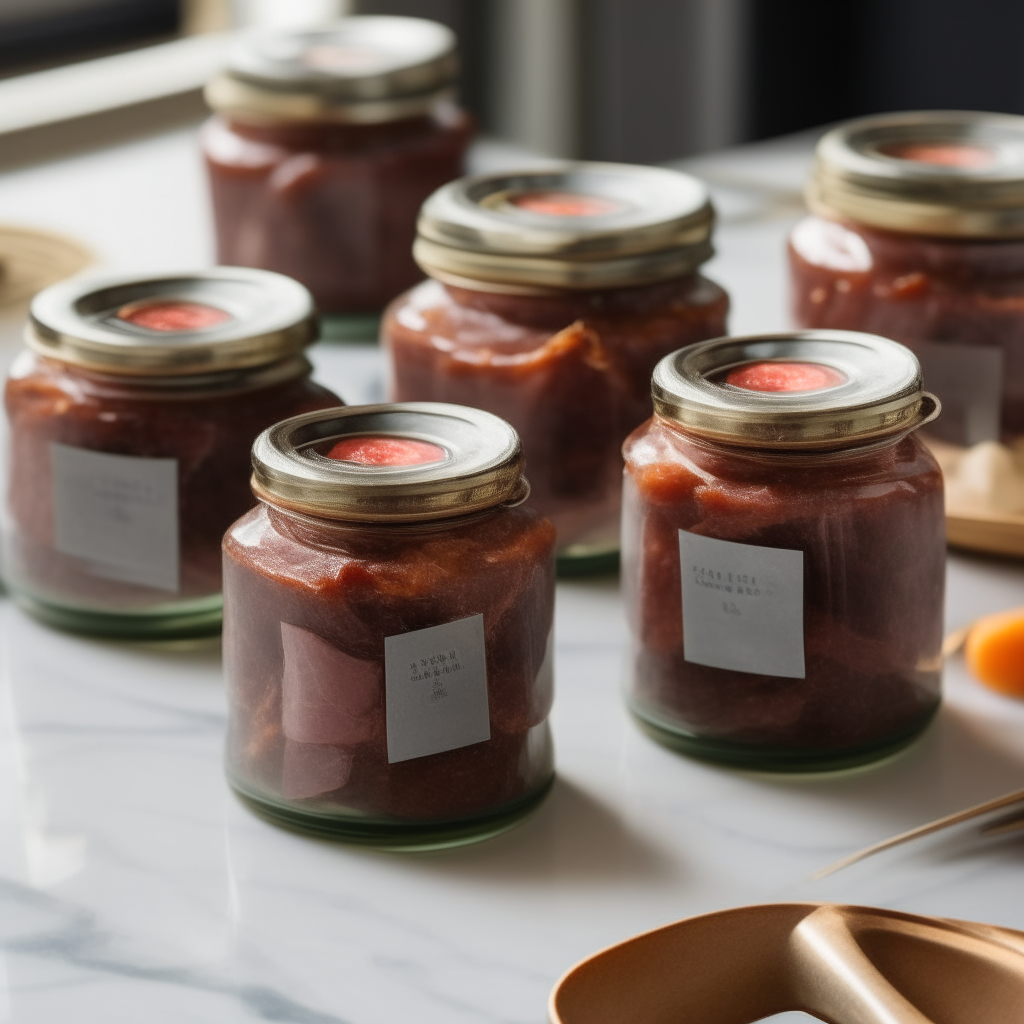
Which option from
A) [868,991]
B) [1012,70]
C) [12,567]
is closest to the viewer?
[868,991]

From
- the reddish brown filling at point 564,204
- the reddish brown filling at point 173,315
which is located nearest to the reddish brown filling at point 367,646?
the reddish brown filling at point 173,315

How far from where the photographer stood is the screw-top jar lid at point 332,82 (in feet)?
4.65

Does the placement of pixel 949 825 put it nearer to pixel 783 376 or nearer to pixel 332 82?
pixel 783 376

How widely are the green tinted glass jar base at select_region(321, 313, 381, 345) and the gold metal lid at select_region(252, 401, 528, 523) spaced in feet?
1.97

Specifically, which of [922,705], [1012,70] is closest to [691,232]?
[922,705]

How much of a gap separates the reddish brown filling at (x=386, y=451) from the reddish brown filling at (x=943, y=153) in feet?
1.80

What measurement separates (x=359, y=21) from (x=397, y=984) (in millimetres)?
1107

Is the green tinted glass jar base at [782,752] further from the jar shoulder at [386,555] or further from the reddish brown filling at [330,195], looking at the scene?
the reddish brown filling at [330,195]

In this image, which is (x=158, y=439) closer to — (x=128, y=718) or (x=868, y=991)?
(x=128, y=718)

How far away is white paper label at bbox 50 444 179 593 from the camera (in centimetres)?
102

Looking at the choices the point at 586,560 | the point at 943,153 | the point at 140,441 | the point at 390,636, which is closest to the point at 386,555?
the point at 390,636

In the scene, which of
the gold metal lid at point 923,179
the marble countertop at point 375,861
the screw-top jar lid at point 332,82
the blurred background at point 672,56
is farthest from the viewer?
the blurred background at point 672,56

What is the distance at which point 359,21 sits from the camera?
1654mm

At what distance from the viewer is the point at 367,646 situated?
81cm
